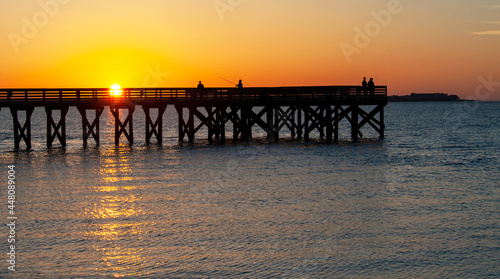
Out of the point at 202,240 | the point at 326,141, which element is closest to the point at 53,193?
the point at 202,240

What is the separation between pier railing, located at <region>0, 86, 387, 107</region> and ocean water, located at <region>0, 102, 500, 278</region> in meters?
7.70

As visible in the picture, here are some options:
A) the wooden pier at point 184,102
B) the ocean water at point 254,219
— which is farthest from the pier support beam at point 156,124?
the ocean water at point 254,219

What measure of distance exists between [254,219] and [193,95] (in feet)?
77.2

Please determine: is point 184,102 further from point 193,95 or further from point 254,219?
point 254,219

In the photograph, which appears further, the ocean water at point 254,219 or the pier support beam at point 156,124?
the pier support beam at point 156,124

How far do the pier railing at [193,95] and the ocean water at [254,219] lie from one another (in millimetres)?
7695

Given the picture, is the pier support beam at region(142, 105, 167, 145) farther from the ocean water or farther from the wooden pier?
the ocean water

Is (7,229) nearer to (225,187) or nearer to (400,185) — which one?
(225,187)

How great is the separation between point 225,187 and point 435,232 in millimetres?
8342

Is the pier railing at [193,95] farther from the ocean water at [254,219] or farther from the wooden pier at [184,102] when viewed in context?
the ocean water at [254,219]

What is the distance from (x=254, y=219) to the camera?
15.8m

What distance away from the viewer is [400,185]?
70.7 feet

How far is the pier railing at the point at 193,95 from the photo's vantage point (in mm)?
35156

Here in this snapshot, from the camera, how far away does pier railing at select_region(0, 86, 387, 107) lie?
35156 mm
